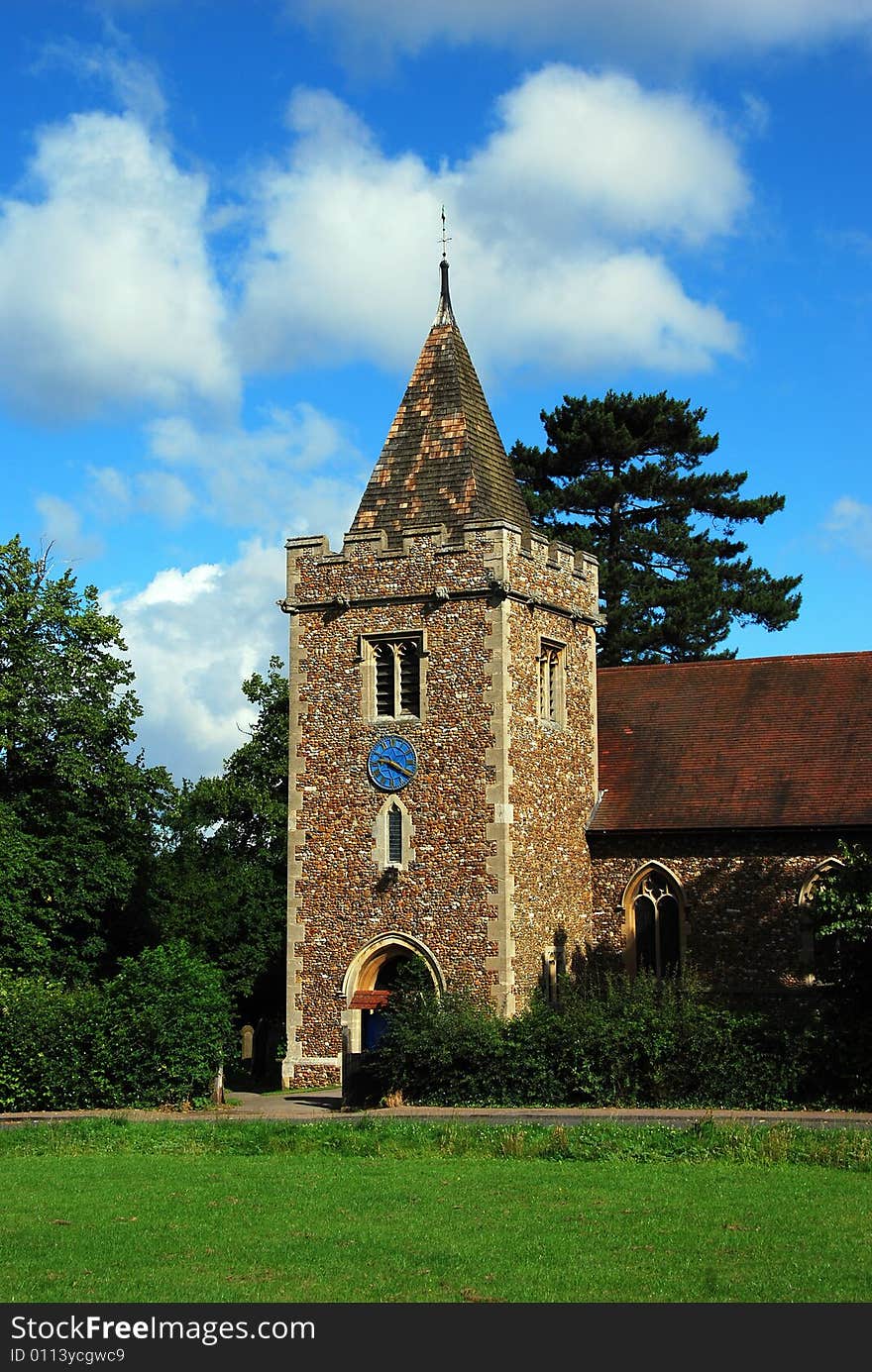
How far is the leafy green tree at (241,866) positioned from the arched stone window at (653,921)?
28.6 ft

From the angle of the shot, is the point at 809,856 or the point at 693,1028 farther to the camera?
the point at 809,856

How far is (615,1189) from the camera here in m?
14.4

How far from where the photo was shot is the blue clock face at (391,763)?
26.3 meters

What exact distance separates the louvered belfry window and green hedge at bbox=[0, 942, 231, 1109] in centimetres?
606

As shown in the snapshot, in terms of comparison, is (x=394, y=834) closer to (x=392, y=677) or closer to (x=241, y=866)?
(x=392, y=677)

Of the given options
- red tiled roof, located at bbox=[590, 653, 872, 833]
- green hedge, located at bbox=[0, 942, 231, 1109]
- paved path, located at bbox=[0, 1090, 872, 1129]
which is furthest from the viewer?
red tiled roof, located at bbox=[590, 653, 872, 833]

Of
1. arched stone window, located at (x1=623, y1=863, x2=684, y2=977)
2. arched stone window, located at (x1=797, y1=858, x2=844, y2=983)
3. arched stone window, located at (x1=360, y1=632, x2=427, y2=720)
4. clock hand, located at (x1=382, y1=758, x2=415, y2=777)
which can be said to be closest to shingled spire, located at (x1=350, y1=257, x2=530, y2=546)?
arched stone window, located at (x1=360, y1=632, x2=427, y2=720)

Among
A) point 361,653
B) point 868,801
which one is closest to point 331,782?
point 361,653

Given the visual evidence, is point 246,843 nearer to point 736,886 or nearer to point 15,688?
point 15,688

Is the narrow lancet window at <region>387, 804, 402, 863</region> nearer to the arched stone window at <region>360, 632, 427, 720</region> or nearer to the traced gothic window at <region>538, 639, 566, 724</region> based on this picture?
the arched stone window at <region>360, 632, 427, 720</region>

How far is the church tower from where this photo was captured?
84.3ft

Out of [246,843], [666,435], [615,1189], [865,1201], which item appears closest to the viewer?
[865,1201]

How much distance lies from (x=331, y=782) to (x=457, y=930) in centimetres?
350

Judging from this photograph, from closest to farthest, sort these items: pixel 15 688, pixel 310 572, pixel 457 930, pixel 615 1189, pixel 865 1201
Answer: pixel 865 1201 < pixel 615 1189 < pixel 457 930 < pixel 310 572 < pixel 15 688
